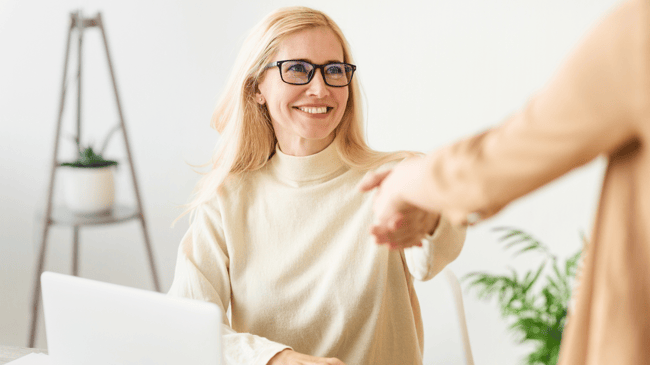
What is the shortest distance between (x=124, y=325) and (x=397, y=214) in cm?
54

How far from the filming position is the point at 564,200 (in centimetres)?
218

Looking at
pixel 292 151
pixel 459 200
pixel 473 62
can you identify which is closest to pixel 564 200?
pixel 473 62

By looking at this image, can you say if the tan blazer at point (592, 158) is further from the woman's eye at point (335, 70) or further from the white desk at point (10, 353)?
the white desk at point (10, 353)

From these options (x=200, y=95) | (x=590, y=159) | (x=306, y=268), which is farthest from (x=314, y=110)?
(x=200, y=95)

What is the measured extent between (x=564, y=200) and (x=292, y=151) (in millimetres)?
1303

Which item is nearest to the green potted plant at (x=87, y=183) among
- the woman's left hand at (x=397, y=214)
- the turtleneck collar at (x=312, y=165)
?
the turtleneck collar at (x=312, y=165)

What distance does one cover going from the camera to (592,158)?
326 millimetres

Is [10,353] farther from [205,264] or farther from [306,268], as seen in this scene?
[306,268]

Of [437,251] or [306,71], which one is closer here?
[437,251]

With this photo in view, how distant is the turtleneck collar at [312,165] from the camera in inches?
53.1

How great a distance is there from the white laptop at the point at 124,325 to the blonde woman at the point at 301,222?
407 mm

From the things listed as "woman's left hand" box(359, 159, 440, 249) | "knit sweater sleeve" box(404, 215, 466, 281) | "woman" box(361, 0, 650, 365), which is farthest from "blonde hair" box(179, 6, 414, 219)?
"woman" box(361, 0, 650, 365)

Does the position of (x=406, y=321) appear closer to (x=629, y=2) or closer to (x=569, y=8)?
(x=629, y=2)

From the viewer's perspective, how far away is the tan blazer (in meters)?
0.30
